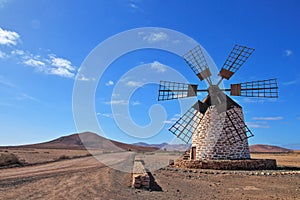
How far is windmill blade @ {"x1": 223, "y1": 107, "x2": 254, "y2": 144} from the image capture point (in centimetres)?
1712

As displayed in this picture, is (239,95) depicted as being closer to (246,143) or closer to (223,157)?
(246,143)

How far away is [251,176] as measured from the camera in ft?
43.1

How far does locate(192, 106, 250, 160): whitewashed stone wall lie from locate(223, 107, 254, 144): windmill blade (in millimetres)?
Answer: 92

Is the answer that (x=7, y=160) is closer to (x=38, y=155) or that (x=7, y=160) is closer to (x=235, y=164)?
(x=235, y=164)

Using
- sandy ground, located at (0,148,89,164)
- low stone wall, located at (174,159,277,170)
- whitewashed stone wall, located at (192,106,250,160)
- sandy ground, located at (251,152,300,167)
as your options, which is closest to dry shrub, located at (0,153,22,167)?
sandy ground, located at (0,148,89,164)

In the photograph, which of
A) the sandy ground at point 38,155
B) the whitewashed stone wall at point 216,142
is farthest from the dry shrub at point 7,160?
the whitewashed stone wall at point 216,142

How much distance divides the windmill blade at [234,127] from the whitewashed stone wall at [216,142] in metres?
0.09

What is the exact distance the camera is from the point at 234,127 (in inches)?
675

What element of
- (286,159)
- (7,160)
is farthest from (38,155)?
(286,159)

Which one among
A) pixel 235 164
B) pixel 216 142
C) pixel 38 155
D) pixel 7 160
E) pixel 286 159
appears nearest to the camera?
pixel 235 164

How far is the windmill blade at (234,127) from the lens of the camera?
56.2 feet

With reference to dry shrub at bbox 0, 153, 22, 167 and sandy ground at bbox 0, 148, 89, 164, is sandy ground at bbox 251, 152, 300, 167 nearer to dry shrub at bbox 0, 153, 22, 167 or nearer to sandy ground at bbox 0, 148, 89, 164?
dry shrub at bbox 0, 153, 22, 167

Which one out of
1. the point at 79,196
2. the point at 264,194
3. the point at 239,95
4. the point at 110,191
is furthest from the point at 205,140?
the point at 79,196

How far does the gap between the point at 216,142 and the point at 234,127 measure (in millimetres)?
1473
